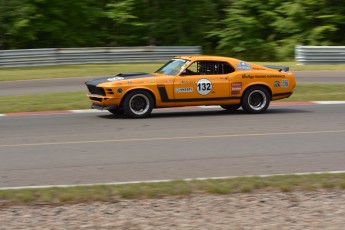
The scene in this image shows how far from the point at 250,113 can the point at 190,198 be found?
29.1 ft

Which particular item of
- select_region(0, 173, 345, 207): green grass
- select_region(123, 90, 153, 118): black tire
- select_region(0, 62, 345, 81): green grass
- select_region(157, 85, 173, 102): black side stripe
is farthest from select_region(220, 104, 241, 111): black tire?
select_region(0, 62, 345, 81): green grass

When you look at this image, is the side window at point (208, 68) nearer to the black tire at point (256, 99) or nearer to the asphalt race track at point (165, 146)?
the black tire at point (256, 99)

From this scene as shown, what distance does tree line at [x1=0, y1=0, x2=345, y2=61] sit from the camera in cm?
3569

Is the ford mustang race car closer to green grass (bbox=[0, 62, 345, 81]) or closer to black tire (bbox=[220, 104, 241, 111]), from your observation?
black tire (bbox=[220, 104, 241, 111])

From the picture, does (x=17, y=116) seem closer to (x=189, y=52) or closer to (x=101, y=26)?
(x=189, y=52)

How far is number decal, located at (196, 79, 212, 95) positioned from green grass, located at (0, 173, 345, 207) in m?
7.07

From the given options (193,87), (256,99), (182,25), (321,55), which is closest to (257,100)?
(256,99)

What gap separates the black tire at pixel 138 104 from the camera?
14969mm

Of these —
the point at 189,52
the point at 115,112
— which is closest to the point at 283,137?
the point at 115,112

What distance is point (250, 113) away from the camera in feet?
52.7

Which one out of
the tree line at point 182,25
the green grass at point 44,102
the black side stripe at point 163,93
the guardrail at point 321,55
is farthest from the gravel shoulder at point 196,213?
the tree line at point 182,25

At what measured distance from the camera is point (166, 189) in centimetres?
777

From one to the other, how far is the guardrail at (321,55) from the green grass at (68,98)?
8531 mm

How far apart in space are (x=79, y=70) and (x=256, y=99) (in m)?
14.2
